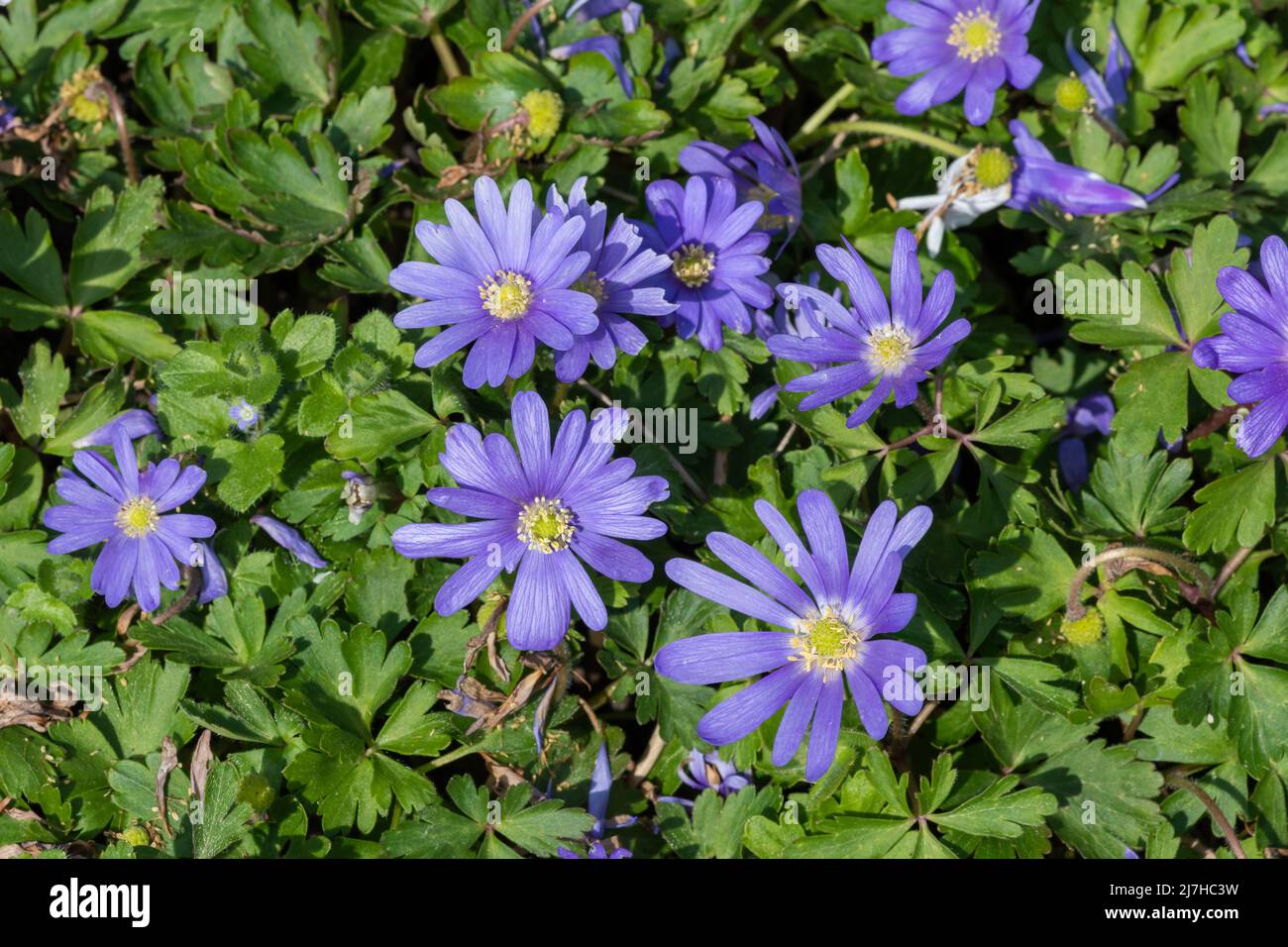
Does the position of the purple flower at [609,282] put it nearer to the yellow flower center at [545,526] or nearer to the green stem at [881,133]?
the yellow flower center at [545,526]

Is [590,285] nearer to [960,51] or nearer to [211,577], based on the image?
[211,577]

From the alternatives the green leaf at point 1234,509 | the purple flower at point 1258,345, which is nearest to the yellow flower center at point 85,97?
the purple flower at point 1258,345

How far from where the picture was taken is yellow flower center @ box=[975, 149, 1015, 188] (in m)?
3.82

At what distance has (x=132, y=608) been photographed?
11.6 feet

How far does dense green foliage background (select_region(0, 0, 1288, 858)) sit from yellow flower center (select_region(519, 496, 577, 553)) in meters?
0.28

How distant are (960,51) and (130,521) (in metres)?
3.25

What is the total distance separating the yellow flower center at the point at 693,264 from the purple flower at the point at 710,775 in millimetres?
1479

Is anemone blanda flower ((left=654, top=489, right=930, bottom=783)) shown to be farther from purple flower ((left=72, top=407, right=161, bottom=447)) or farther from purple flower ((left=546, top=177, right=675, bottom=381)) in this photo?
purple flower ((left=72, top=407, right=161, bottom=447))

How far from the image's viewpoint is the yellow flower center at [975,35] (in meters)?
3.96

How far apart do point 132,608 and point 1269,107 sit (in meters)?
4.46
